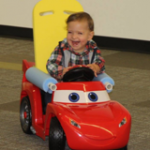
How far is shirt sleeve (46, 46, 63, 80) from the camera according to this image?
10.2 feet

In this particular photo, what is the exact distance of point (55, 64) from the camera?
10.3ft

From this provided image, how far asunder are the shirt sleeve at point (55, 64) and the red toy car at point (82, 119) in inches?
7.6

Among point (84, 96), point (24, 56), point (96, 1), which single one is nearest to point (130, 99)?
point (84, 96)

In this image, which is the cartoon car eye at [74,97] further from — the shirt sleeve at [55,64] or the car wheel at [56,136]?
the shirt sleeve at [55,64]

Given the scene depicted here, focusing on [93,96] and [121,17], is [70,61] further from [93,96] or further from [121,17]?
[121,17]

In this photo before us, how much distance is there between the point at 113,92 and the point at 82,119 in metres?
1.96

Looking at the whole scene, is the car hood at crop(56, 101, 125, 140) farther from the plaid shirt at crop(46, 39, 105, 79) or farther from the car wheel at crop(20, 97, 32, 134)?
the car wheel at crop(20, 97, 32, 134)

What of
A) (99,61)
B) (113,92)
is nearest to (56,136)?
(99,61)

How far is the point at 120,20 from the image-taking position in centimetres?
676

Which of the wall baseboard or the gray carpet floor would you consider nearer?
the gray carpet floor

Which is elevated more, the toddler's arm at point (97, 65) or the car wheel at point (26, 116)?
the toddler's arm at point (97, 65)

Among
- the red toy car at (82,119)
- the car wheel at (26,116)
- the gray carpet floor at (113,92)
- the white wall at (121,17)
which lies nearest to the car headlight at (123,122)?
the red toy car at (82,119)

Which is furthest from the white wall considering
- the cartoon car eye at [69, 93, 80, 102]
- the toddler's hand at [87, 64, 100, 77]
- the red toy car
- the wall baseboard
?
the cartoon car eye at [69, 93, 80, 102]

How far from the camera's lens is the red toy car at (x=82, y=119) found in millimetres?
2582
